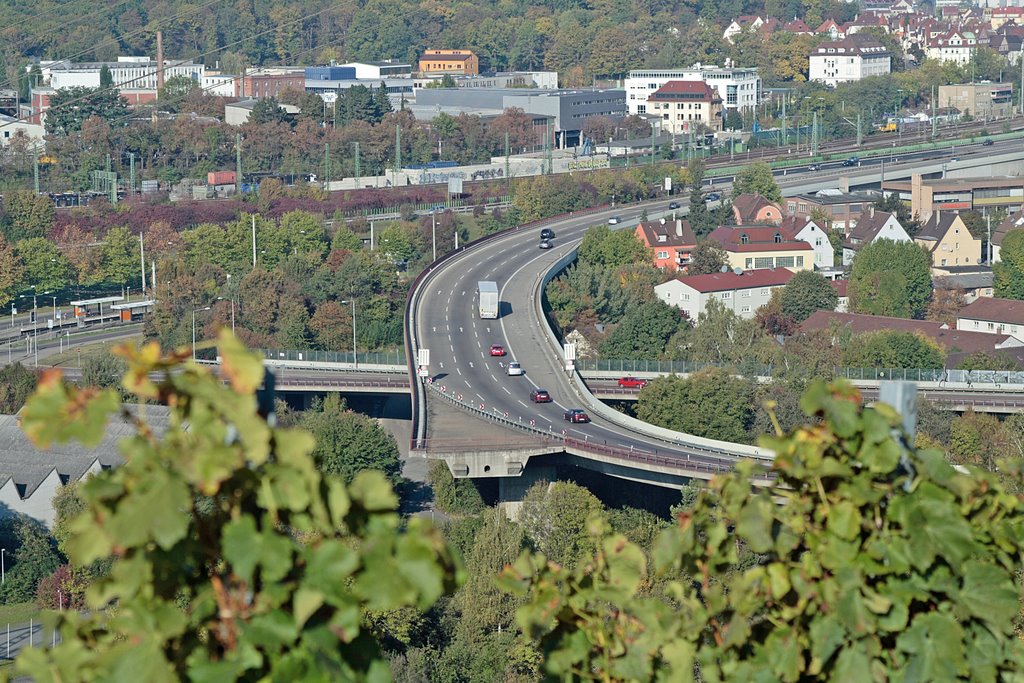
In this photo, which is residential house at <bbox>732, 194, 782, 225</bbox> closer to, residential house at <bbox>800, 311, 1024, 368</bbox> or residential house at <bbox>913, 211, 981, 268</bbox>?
residential house at <bbox>913, 211, 981, 268</bbox>

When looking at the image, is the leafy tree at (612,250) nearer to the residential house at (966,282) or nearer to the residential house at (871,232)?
the residential house at (871,232)

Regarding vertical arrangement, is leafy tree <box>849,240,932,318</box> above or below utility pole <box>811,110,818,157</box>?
below

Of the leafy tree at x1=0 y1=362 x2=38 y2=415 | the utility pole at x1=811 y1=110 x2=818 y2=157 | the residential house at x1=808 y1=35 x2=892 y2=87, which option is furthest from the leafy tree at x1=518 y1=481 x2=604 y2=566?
the residential house at x1=808 y1=35 x2=892 y2=87

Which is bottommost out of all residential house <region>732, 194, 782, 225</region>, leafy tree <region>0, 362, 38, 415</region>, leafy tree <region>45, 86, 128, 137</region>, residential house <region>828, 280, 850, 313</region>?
leafy tree <region>0, 362, 38, 415</region>

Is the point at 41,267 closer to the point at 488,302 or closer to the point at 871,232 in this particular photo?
the point at 488,302

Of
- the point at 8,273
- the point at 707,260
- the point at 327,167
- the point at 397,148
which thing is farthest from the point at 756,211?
the point at 8,273

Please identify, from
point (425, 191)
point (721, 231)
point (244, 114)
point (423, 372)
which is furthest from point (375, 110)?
point (423, 372)

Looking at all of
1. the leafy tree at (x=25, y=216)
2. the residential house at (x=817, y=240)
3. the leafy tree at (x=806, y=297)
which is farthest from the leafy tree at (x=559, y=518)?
the leafy tree at (x=25, y=216)
